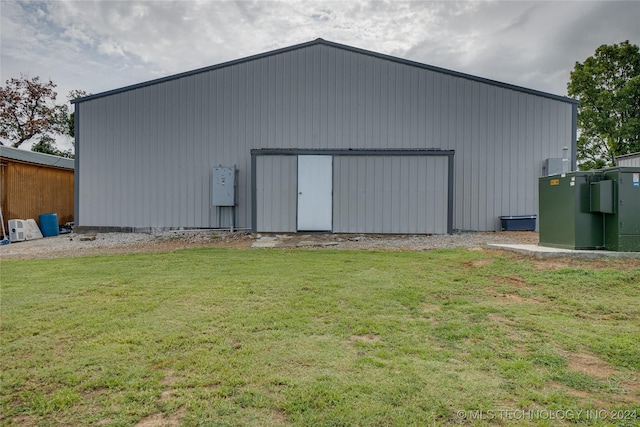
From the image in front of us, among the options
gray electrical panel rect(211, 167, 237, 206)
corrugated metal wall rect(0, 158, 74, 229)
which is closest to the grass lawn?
gray electrical panel rect(211, 167, 237, 206)

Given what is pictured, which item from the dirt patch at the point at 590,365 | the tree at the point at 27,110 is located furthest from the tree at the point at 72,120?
the dirt patch at the point at 590,365

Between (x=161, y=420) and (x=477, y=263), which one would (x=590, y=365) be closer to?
(x=161, y=420)

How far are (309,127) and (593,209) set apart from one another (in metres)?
7.87

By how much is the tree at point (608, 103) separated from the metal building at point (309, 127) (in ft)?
41.2

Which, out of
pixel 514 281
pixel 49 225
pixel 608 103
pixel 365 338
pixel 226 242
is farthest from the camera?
pixel 608 103

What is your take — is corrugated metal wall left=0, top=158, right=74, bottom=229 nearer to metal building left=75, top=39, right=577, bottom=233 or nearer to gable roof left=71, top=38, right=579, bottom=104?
metal building left=75, top=39, right=577, bottom=233

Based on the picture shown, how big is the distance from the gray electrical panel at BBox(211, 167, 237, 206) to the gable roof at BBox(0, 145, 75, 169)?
7364 millimetres

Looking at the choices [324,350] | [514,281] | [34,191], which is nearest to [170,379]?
[324,350]

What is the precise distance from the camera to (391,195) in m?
9.95

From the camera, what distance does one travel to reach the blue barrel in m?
12.1

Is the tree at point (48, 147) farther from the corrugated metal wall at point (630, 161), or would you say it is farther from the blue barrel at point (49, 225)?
the corrugated metal wall at point (630, 161)

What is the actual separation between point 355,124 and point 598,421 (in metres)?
10.3

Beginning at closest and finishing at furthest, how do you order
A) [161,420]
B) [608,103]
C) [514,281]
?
[161,420]
[514,281]
[608,103]

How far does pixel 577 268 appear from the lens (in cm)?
514
